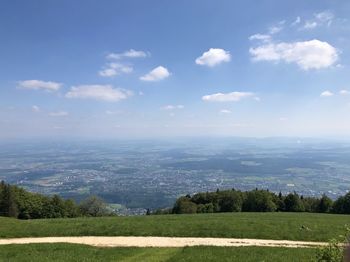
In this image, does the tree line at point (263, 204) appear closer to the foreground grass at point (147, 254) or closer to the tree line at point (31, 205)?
the tree line at point (31, 205)

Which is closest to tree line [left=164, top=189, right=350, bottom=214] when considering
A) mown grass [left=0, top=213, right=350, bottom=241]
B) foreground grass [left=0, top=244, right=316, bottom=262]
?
mown grass [left=0, top=213, right=350, bottom=241]

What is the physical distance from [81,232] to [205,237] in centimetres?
859

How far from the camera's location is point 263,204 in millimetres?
63875

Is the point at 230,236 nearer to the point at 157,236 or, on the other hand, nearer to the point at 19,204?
the point at 157,236

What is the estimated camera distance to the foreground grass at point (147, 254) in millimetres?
18422

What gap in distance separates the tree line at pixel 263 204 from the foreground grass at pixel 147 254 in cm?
4467

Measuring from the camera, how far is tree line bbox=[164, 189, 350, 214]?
63719mm

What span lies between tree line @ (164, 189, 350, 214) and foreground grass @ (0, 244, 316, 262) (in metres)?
44.7

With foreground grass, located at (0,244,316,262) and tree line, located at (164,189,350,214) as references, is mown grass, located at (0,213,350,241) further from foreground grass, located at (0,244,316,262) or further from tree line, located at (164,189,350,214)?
tree line, located at (164,189,350,214)

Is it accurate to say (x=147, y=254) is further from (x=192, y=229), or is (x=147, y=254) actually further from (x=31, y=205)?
(x=31, y=205)

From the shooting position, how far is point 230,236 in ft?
81.1

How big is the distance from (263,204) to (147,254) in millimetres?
47086

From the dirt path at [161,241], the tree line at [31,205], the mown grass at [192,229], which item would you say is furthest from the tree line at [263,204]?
the dirt path at [161,241]

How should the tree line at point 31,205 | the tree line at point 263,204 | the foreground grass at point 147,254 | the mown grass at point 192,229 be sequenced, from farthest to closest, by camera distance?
the tree line at point 263,204 < the tree line at point 31,205 < the mown grass at point 192,229 < the foreground grass at point 147,254
